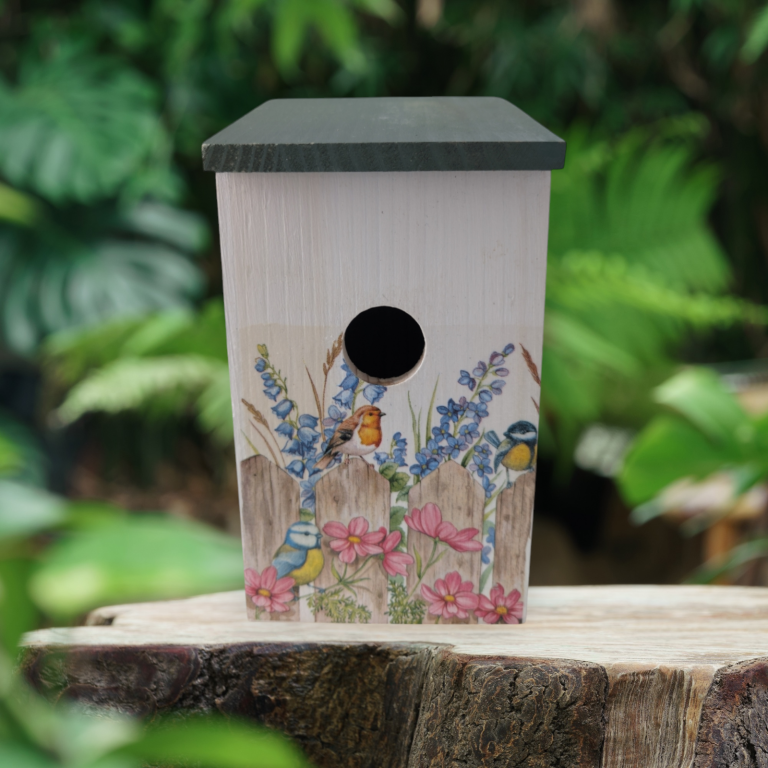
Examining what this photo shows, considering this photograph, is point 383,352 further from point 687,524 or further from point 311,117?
point 687,524

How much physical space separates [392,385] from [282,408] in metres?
0.09

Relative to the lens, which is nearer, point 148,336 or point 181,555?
point 181,555

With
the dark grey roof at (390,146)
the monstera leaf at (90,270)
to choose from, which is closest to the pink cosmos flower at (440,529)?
the dark grey roof at (390,146)

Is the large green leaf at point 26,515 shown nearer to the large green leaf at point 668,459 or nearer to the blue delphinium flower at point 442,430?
the blue delphinium flower at point 442,430

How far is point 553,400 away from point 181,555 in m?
Result: 1.33

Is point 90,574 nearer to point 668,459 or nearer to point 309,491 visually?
point 309,491

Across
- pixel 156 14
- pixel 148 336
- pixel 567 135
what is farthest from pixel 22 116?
pixel 567 135

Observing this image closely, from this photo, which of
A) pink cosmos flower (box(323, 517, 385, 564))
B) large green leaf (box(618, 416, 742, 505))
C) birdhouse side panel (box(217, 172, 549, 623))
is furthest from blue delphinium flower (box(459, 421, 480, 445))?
large green leaf (box(618, 416, 742, 505))

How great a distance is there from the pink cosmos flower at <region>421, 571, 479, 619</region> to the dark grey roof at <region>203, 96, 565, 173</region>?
33 cm

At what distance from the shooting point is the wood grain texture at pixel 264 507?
0.60m

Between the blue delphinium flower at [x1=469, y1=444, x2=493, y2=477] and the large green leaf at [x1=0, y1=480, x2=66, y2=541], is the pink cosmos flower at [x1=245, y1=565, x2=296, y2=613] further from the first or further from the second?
the large green leaf at [x1=0, y1=480, x2=66, y2=541]

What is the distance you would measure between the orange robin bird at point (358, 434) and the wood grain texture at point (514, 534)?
0.11m

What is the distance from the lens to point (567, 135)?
1559 mm

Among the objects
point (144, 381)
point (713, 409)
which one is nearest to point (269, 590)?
point (713, 409)
